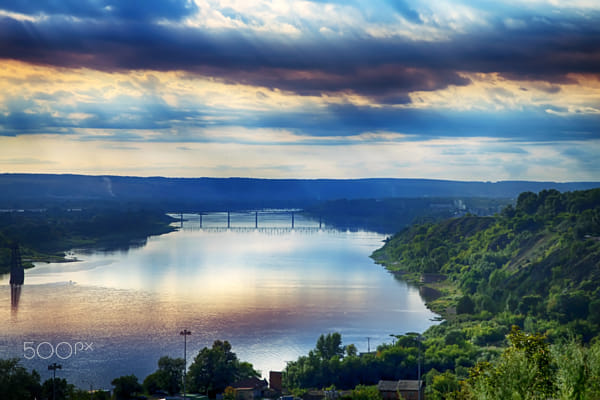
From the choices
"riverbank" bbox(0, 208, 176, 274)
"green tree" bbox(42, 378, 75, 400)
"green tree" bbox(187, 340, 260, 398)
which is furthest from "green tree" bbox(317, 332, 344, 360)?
"riverbank" bbox(0, 208, 176, 274)

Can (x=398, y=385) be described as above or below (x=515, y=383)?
below

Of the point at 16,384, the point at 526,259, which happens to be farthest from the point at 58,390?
the point at 526,259

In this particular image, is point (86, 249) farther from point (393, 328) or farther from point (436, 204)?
point (436, 204)

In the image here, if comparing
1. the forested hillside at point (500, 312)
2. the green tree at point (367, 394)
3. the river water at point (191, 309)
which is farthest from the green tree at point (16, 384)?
the green tree at point (367, 394)

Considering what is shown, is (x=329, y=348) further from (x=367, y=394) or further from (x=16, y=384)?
(x=16, y=384)

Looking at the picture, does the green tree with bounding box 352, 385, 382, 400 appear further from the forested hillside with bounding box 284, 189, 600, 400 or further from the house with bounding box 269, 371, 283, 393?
the house with bounding box 269, 371, 283, 393

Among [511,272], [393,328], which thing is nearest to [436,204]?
[511,272]
